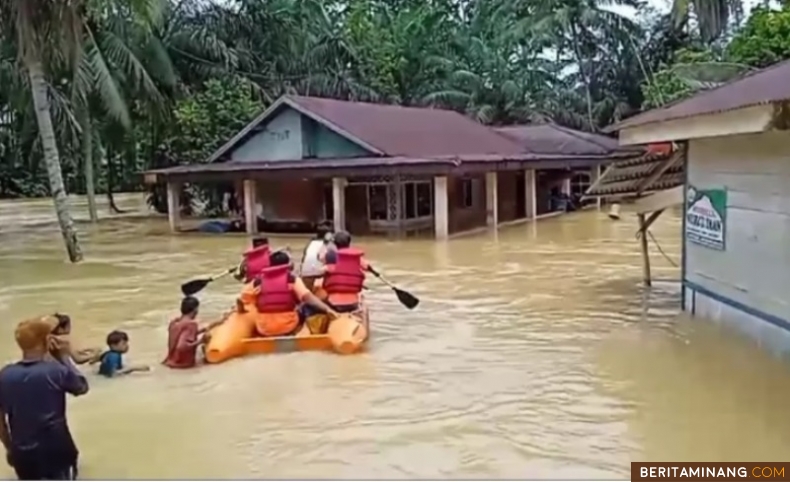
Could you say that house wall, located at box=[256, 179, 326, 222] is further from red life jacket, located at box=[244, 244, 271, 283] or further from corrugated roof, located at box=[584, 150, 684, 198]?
red life jacket, located at box=[244, 244, 271, 283]

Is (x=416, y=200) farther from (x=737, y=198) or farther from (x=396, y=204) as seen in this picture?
(x=737, y=198)

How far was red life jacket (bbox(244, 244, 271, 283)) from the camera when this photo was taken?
1055cm

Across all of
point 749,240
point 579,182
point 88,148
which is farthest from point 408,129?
point 749,240

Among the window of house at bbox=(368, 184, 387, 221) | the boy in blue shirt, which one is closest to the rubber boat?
the boy in blue shirt

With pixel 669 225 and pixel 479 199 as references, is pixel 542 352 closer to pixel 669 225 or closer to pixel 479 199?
pixel 669 225

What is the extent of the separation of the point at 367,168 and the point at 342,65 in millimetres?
16116

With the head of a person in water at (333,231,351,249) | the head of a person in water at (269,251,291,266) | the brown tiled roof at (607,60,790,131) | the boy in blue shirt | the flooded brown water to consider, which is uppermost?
the brown tiled roof at (607,60,790,131)

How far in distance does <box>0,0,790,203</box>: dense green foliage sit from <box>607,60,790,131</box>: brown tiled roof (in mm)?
11739

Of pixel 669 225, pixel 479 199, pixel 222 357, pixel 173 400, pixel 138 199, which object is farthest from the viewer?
pixel 138 199

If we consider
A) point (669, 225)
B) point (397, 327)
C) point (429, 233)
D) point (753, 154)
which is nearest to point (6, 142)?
point (429, 233)

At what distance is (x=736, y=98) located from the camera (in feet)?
29.2

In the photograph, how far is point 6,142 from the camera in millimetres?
43156

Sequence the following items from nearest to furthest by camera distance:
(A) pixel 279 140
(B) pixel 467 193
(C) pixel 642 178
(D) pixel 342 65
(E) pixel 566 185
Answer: (C) pixel 642 178, (A) pixel 279 140, (B) pixel 467 193, (E) pixel 566 185, (D) pixel 342 65

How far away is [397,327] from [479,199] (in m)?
18.4
